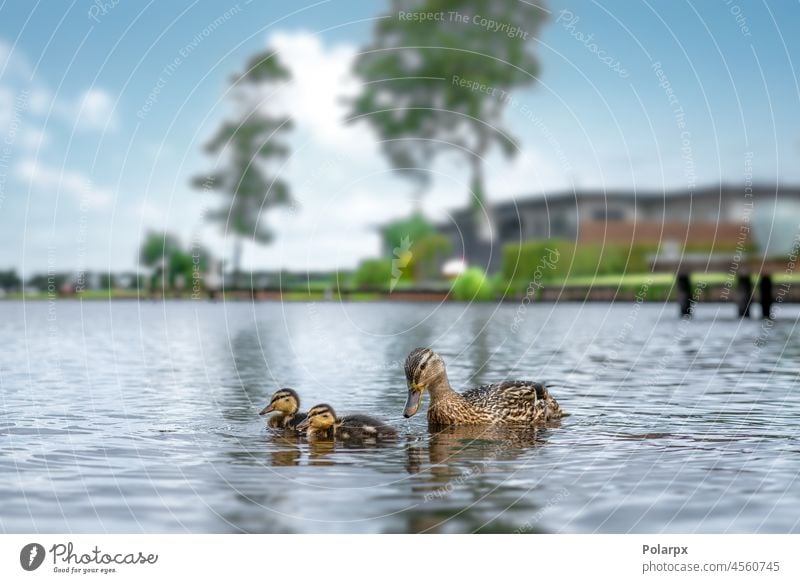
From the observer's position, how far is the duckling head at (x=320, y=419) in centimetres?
1346

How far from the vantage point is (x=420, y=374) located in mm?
14586

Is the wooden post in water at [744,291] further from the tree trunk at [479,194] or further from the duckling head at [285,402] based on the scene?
the duckling head at [285,402]

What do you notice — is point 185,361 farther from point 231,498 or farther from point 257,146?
point 257,146

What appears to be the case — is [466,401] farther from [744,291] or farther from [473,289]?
[473,289]

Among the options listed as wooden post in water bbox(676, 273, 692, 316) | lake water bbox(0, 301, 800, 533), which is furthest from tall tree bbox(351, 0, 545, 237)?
lake water bbox(0, 301, 800, 533)

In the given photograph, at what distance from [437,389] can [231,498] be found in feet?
16.5

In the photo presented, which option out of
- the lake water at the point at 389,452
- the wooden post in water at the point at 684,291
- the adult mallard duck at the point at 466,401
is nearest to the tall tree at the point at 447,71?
the wooden post in water at the point at 684,291

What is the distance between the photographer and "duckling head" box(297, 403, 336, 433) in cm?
1346

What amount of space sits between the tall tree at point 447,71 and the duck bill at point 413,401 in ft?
185

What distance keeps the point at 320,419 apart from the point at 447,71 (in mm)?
63917

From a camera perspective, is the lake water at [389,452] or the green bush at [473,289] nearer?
the lake water at [389,452]

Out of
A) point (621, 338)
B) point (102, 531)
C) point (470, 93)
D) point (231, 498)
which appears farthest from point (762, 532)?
point (470, 93)

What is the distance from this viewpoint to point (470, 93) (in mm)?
75188

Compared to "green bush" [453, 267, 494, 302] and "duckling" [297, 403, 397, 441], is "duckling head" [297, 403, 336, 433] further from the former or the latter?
"green bush" [453, 267, 494, 302]
